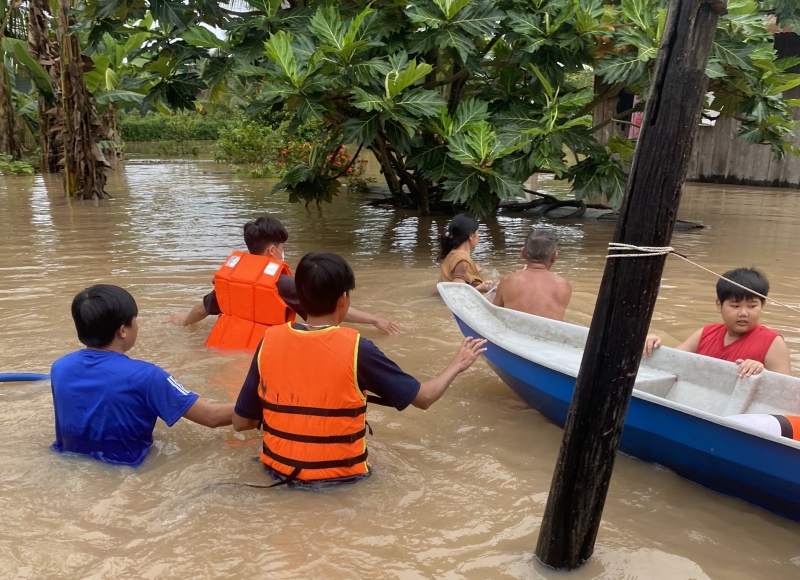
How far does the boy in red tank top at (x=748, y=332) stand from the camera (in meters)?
3.70

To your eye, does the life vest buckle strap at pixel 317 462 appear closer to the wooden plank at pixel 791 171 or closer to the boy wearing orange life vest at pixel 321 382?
the boy wearing orange life vest at pixel 321 382

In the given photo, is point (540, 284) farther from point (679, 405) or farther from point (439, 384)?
point (439, 384)

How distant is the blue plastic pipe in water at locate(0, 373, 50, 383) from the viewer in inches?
171

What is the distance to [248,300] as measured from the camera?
4867 mm

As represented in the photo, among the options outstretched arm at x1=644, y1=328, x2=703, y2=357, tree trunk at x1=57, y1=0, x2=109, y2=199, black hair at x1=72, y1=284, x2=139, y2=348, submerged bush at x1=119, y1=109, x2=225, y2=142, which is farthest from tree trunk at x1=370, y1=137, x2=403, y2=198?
submerged bush at x1=119, y1=109, x2=225, y2=142

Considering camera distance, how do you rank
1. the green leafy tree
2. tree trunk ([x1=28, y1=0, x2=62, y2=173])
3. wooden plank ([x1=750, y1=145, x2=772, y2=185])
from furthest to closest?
tree trunk ([x1=28, y1=0, x2=62, y2=173]) → wooden plank ([x1=750, y1=145, x2=772, y2=185]) → the green leafy tree

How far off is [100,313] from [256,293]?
1.66 meters

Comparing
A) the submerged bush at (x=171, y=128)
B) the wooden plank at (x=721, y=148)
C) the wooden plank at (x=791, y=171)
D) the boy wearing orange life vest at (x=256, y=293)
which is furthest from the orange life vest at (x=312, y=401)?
the submerged bush at (x=171, y=128)

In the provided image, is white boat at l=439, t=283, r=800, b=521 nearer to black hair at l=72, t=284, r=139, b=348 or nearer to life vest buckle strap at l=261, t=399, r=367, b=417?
life vest buckle strap at l=261, t=399, r=367, b=417

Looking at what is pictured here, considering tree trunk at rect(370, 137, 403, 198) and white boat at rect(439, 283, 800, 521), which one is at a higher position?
tree trunk at rect(370, 137, 403, 198)

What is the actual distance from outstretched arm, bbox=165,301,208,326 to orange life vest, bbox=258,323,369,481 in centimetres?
240

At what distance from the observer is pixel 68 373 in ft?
10.6

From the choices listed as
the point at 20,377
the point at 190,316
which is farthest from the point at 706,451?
the point at 20,377

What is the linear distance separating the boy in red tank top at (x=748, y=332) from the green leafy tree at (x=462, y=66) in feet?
12.2
